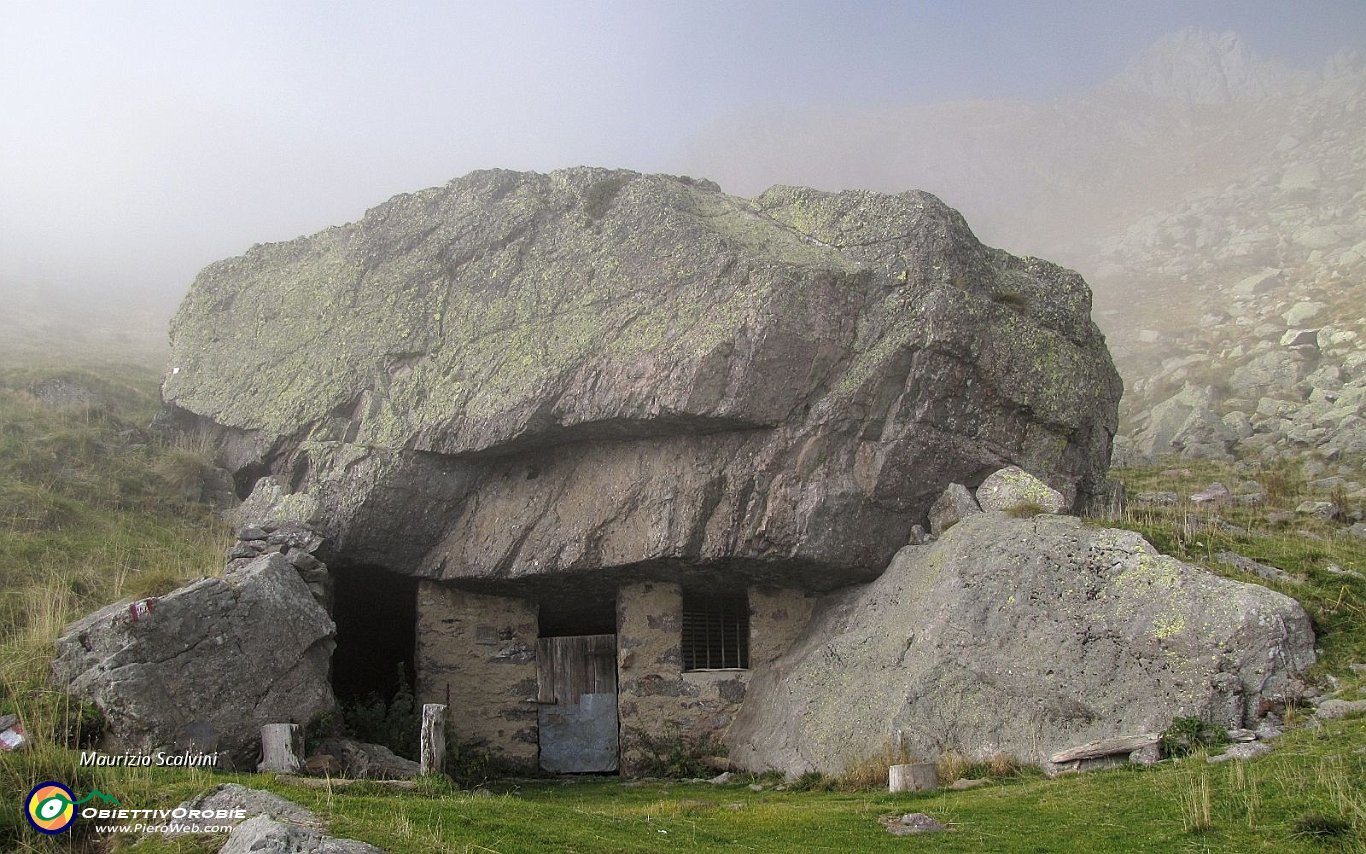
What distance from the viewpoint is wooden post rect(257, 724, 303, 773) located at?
11.7 m

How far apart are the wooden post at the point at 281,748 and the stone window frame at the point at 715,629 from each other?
674 centimetres

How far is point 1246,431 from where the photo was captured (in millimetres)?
29516

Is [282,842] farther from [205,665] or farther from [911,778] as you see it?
[911,778]

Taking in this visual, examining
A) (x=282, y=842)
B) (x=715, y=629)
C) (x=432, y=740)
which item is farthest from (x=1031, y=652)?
(x=282, y=842)

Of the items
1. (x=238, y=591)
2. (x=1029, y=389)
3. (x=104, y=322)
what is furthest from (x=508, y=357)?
(x=104, y=322)

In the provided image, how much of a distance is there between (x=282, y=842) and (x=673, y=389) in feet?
29.6

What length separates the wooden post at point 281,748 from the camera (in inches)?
462

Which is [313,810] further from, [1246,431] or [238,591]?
[1246,431]

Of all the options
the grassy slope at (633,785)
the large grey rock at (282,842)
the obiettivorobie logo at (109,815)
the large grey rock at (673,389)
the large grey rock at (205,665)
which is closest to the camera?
the large grey rock at (282,842)

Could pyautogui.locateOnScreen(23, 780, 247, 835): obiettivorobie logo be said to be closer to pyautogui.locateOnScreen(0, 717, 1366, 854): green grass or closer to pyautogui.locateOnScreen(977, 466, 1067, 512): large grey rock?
pyautogui.locateOnScreen(0, 717, 1366, 854): green grass

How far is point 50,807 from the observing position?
7.95 metres

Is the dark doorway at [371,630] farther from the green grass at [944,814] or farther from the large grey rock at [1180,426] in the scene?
Answer: the large grey rock at [1180,426]

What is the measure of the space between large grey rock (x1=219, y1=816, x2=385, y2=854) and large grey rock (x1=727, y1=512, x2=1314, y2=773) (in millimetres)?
7559

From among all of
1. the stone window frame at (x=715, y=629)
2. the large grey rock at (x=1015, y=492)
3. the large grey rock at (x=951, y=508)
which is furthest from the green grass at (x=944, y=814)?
the stone window frame at (x=715, y=629)
